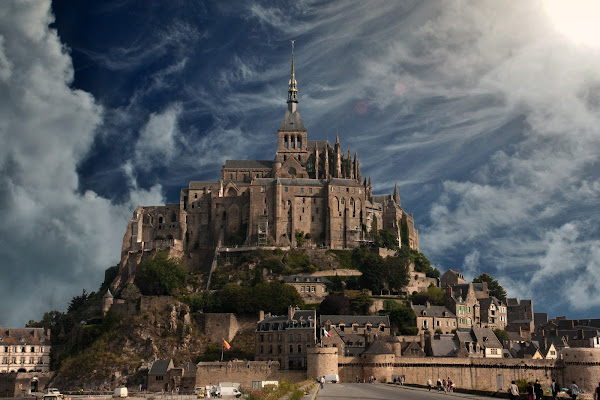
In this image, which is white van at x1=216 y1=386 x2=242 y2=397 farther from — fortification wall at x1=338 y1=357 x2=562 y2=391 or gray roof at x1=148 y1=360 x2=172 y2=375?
fortification wall at x1=338 y1=357 x2=562 y2=391

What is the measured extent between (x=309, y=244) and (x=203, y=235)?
53.0 feet

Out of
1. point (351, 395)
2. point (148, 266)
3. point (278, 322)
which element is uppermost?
point (148, 266)

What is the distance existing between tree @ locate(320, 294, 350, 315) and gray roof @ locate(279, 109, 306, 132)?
41.8 m

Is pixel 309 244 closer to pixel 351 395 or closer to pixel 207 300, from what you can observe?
pixel 207 300

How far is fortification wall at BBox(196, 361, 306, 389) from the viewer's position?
73.1 meters

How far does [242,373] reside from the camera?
73438 mm

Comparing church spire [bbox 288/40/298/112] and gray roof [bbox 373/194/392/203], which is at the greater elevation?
church spire [bbox 288/40/298/112]

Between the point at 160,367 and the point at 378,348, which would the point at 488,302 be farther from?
the point at 160,367

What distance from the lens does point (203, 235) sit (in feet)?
359

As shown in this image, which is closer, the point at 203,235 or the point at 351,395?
the point at 351,395

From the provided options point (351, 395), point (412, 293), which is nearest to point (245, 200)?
point (412, 293)

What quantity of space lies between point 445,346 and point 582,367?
43.7 feet

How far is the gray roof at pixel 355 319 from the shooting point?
79875 mm

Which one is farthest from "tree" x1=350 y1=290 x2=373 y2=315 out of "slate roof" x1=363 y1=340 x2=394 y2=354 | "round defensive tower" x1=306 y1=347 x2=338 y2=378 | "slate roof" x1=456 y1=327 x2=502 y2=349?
"round defensive tower" x1=306 y1=347 x2=338 y2=378
